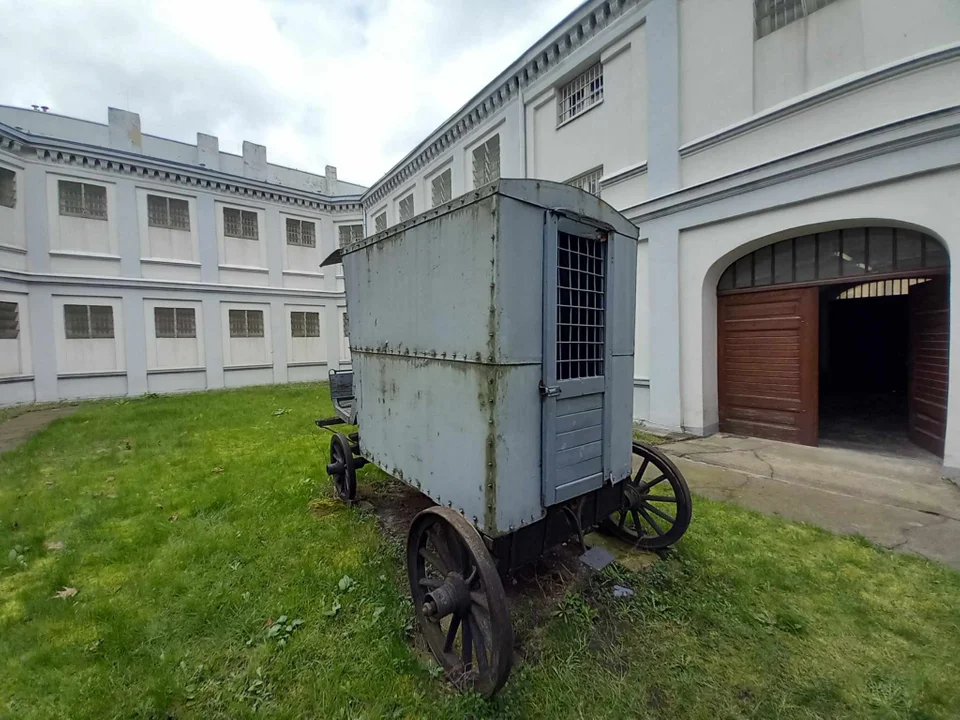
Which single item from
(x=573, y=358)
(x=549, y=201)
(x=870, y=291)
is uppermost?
(x=870, y=291)

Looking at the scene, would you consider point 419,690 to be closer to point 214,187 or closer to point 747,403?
point 747,403

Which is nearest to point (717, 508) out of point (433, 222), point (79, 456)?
point (433, 222)

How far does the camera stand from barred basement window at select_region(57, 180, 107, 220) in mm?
13508

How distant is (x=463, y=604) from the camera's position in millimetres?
2309

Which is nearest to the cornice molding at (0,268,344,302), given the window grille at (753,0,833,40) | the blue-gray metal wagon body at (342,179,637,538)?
the blue-gray metal wagon body at (342,179,637,538)

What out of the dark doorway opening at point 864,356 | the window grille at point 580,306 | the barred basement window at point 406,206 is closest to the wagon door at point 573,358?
the window grille at point 580,306

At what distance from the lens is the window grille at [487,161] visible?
40.6 feet

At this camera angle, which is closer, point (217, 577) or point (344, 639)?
point (344, 639)

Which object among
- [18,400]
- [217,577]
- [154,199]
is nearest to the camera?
[217,577]

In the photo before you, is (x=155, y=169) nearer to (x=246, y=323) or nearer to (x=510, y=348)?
(x=246, y=323)

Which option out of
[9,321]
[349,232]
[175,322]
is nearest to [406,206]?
[349,232]

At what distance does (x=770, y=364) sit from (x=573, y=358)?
244 inches

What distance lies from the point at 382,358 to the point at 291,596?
1.98 metres

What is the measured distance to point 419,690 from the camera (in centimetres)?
233
